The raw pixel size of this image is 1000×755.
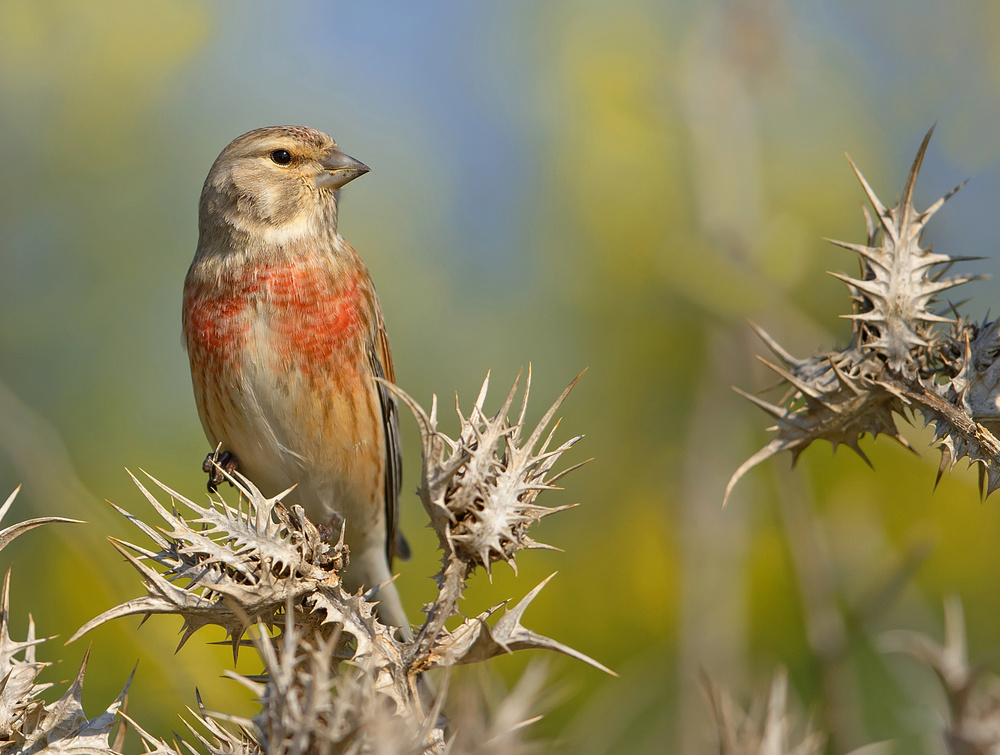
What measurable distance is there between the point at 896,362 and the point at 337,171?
269 centimetres

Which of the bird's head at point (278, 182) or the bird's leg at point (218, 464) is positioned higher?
the bird's head at point (278, 182)

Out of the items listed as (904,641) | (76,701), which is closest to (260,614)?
(76,701)

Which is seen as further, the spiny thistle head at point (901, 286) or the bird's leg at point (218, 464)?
the bird's leg at point (218, 464)

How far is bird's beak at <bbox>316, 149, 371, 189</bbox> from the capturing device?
4086 millimetres

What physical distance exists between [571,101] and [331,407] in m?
4.54

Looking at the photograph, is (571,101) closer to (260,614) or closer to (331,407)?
(331,407)

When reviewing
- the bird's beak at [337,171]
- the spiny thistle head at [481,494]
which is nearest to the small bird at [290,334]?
the bird's beak at [337,171]

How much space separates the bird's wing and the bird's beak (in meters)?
0.56

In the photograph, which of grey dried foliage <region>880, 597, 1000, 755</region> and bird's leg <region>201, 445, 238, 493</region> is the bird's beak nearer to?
bird's leg <region>201, 445, 238, 493</region>

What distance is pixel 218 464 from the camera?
143 inches

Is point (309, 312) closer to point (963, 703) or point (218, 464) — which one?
point (218, 464)

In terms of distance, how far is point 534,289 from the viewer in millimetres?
7871

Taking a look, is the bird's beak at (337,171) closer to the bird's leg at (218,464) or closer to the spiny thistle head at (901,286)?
the bird's leg at (218,464)

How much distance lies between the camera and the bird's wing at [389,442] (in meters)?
4.18
